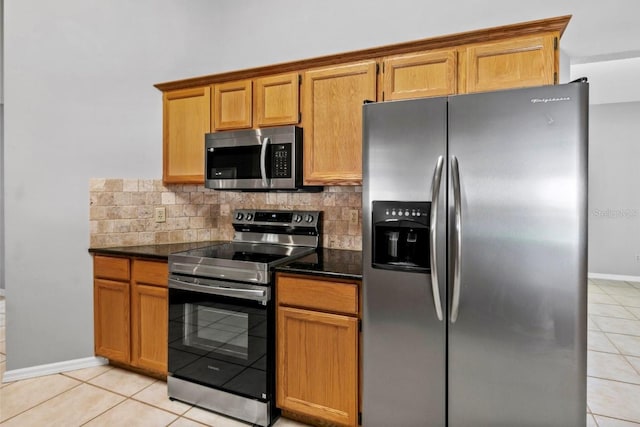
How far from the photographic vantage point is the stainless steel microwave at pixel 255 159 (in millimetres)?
2428

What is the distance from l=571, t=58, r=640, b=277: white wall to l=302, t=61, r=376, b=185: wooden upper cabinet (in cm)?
515

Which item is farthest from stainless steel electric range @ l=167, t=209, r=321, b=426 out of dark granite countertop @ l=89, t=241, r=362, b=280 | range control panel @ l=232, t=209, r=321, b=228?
range control panel @ l=232, t=209, r=321, b=228

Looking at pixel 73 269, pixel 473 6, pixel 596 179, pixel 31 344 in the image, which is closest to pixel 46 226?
pixel 73 269

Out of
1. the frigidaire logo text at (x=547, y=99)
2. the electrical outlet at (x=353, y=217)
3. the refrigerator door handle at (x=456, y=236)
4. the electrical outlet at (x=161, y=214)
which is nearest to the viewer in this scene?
the frigidaire logo text at (x=547, y=99)

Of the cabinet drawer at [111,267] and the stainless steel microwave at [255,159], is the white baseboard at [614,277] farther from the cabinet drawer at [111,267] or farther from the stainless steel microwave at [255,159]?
the cabinet drawer at [111,267]

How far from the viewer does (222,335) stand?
217 centimetres

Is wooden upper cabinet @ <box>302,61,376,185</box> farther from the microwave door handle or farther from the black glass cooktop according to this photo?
the black glass cooktop

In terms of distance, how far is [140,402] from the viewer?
2270mm

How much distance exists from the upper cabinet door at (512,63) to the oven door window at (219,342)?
5.68 ft

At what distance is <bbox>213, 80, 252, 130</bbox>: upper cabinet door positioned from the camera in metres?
2.61

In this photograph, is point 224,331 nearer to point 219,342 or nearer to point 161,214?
point 219,342

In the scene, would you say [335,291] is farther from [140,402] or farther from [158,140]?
[158,140]

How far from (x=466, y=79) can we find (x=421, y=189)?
81 centimetres

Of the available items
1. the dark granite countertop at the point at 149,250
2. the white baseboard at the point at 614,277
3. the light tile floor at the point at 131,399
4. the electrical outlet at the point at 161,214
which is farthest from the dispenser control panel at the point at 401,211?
the white baseboard at the point at 614,277
